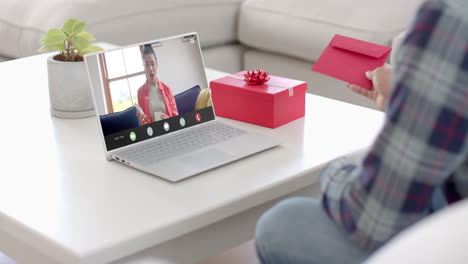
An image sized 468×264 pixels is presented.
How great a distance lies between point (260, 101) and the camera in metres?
1.39

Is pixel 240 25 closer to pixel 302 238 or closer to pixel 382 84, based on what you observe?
pixel 382 84

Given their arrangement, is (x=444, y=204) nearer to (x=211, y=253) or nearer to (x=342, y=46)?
(x=211, y=253)

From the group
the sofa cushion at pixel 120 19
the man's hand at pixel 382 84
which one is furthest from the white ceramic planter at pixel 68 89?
the sofa cushion at pixel 120 19

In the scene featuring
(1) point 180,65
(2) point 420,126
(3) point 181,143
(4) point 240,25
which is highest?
(2) point 420,126

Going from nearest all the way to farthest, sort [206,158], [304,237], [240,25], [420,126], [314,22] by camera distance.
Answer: [420,126] → [304,237] → [206,158] → [314,22] → [240,25]

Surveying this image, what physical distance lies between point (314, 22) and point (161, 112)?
4.44 feet

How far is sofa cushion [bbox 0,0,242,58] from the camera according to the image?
2.44 m

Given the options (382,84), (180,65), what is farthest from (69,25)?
(382,84)

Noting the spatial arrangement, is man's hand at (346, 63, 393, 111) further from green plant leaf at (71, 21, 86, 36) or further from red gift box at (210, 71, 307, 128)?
green plant leaf at (71, 21, 86, 36)

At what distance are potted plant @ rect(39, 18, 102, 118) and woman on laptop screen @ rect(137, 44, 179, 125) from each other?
0.70 feet

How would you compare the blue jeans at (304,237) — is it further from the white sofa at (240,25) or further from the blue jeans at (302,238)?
the white sofa at (240,25)

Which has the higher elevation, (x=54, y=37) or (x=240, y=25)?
(x=54, y=37)

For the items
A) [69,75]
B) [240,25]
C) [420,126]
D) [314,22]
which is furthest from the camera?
[240,25]

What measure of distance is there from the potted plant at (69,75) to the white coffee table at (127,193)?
0.10 ft
